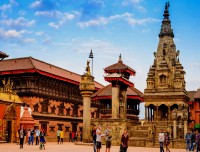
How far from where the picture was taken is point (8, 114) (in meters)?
36.6

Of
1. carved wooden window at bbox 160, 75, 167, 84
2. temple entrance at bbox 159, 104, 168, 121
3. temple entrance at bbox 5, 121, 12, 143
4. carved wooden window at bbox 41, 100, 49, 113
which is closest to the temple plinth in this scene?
temple entrance at bbox 5, 121, 12, 143

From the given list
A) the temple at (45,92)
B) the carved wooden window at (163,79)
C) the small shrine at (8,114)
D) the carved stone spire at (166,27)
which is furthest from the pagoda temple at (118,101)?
the carved stone spire at (166,27)

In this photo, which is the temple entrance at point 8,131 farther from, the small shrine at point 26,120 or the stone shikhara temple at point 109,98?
the small shrine at point 26,120

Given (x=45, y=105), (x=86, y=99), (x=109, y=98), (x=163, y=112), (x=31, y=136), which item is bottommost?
(x=31, y=136)

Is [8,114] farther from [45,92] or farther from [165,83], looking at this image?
[165,83]

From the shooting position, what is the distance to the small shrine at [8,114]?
3566cm

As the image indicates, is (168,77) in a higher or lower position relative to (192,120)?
higher

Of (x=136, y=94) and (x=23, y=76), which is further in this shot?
(x=136, y=94)

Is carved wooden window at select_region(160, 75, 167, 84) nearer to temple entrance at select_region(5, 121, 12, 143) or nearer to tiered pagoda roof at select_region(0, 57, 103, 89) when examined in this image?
tiered pagoda roof at select_region(0, 57, 103, 89)

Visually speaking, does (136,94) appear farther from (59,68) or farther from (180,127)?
(180,127)

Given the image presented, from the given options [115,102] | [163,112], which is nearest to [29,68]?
[115,102]

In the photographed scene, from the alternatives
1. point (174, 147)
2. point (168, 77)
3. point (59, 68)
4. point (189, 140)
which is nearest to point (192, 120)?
point (168, 77)

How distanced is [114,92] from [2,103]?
11440 millimetres

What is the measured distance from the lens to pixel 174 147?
32125mm
